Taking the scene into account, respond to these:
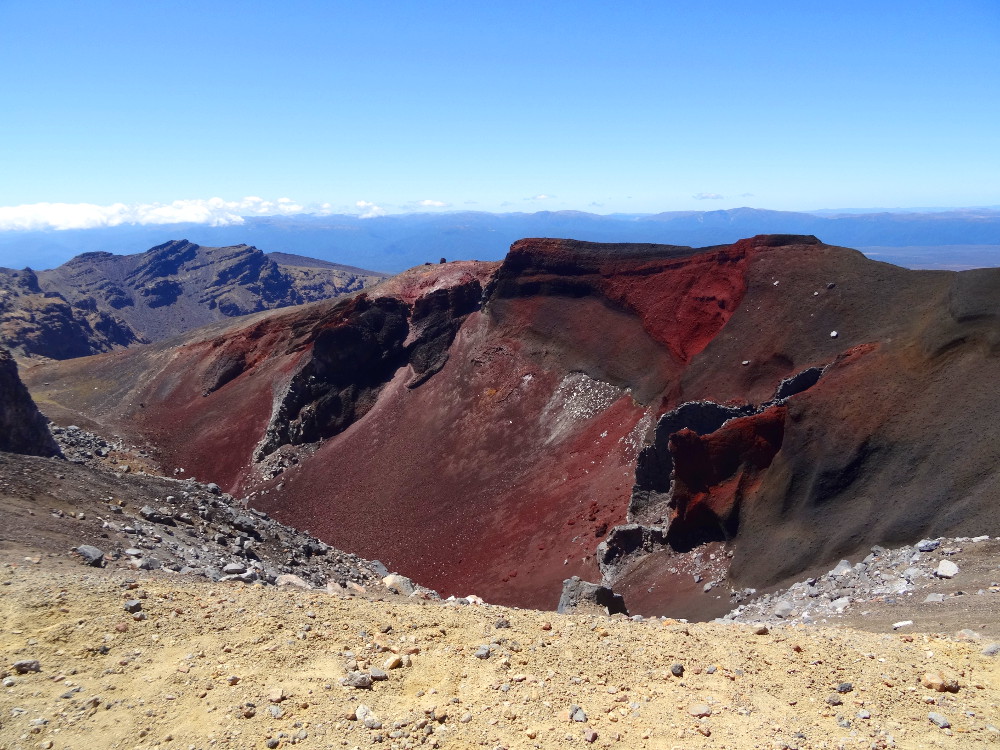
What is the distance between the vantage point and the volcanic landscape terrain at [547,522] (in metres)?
6.98

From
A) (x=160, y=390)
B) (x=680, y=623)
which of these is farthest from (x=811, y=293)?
(x=160, y=390)

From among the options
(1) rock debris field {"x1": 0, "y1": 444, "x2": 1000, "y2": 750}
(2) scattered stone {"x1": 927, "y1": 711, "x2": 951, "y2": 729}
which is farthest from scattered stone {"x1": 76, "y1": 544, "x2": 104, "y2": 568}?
(2) scattered stone {"x1": 927, "y1": 711, "x2": 951, "y2": 729}

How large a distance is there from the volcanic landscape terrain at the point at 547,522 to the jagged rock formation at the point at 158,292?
91519 mm

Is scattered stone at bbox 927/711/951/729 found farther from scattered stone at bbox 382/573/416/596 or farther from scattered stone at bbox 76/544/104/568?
scattered stone at bbox 76/544/104/568

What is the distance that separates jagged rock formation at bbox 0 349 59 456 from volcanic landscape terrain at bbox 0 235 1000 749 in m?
0.16

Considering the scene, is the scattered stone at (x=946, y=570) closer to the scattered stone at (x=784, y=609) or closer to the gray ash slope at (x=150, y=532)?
the scattered stone at (x=784, y=609)

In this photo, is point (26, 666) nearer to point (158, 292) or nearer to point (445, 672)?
point (445, 672)

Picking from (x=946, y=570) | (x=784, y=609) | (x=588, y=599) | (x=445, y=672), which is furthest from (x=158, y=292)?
(x=946, y=570)

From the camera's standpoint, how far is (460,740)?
6.44 meters

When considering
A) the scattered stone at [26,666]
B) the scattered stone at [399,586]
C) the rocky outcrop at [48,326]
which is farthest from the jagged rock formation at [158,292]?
the scattered stone at [26,666]

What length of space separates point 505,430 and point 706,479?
13352mm

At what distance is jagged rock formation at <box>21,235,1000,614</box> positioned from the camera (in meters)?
16.5

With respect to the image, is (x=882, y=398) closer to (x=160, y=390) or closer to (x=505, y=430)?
(x=505, y=430)

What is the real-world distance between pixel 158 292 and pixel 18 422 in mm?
170532
